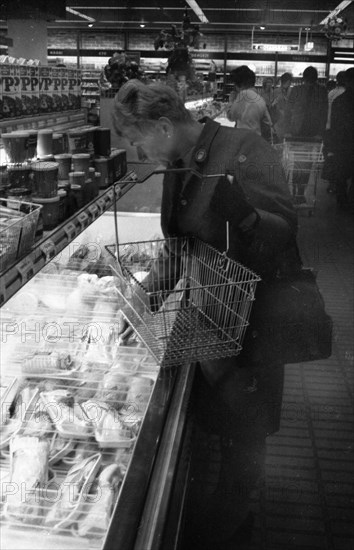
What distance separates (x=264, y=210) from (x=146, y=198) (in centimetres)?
100

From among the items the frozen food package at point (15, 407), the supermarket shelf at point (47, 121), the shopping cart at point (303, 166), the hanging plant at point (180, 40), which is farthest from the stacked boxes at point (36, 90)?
the shopping cart at point (303, 166)

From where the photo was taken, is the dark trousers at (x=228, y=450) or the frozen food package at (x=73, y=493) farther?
the dark trousers at (x=228, y=450)

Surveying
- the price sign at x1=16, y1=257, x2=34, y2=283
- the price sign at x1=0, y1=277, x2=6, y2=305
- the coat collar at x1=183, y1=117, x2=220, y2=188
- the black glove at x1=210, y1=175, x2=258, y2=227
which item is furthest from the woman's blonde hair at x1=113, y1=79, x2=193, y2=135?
the price sign at x1=0, y1=277, x2=6, y2=305

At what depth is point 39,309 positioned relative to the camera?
184 cm

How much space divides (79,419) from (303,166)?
208 centimetres

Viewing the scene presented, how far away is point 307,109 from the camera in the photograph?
2.79 metres

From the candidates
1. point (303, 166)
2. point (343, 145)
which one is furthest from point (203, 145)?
point (343, 145)

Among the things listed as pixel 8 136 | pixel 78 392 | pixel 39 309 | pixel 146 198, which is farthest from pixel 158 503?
pixel 146 198

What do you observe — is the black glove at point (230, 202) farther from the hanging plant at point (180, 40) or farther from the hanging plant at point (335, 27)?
the hanging plant at point (335, 27)

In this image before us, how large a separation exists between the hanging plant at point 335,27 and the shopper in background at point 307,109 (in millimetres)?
140

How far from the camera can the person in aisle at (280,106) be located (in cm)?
250

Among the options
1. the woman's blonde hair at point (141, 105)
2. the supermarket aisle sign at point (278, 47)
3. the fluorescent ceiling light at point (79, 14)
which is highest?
the fluorescent ceiling light at point (79, 14)

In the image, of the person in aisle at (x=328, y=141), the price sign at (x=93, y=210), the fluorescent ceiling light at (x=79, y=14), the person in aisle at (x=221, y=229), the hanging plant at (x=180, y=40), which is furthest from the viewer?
the person in aisle at (x=328, y=141)

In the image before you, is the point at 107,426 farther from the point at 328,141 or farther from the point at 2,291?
the point at 328,141
